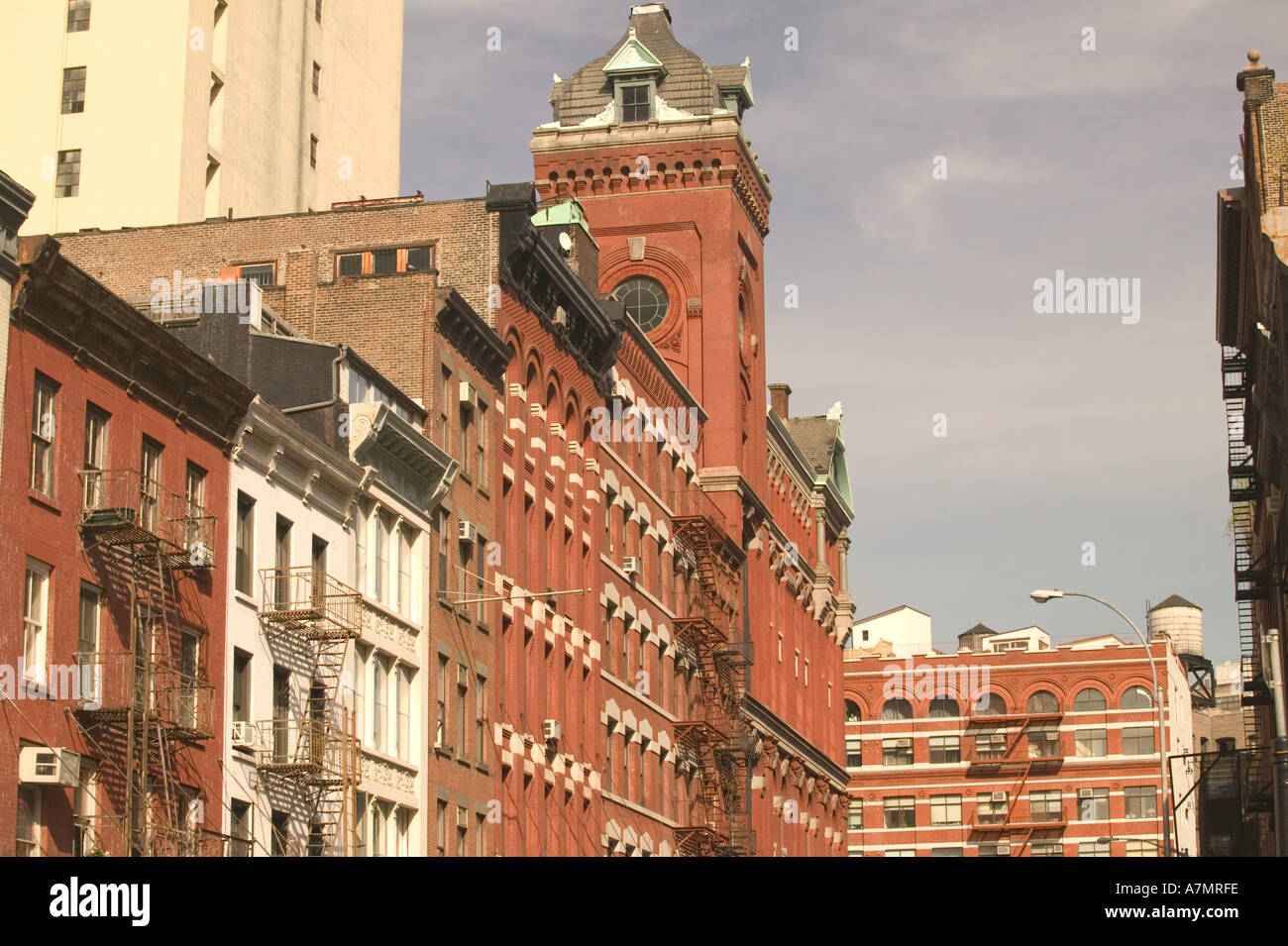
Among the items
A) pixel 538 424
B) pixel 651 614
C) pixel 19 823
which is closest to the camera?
pixel 19 823

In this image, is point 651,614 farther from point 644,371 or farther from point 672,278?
point 672,278

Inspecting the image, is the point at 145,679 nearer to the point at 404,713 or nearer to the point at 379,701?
the point at 379,701

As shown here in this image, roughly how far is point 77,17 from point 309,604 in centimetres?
3643

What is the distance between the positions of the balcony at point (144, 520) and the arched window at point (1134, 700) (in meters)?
95.3

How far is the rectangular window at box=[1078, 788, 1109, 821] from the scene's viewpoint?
126000mm

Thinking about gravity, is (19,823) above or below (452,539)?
below

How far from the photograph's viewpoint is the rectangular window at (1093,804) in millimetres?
126000

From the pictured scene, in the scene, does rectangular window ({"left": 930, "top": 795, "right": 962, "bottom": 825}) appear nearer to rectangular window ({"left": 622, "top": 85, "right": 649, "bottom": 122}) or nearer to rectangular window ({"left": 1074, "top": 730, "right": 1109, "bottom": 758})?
rectangular window ({"left": 1074, "top": 730, "right": 1109, "bottom": 758})

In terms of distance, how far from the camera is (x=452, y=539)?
173ft

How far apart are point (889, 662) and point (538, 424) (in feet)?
246

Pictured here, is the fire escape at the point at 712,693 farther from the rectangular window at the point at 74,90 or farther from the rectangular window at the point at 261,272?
the rectangular window at the point at 74,90

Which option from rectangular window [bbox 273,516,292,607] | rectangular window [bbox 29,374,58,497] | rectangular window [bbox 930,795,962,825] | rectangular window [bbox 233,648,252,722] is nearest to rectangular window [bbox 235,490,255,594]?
rectangular window [bbox 273,516,292,607]
